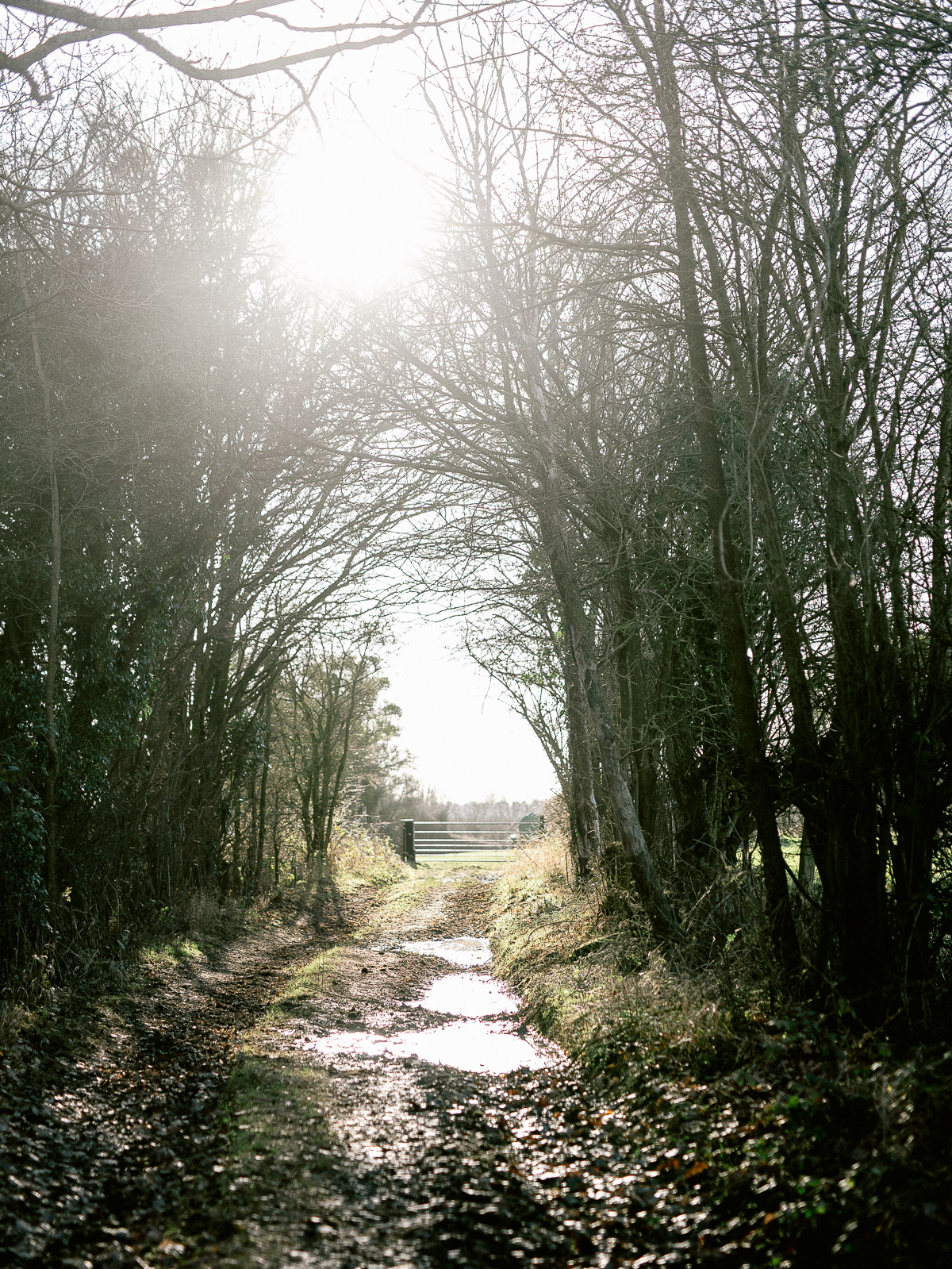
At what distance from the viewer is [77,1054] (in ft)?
19.4

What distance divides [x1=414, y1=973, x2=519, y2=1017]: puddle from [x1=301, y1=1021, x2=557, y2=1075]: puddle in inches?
23.6

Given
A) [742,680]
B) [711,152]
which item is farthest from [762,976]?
[711,152]

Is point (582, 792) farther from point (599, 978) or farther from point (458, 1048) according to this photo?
point (458, 1048)

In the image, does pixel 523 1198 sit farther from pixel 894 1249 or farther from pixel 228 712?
pixel 228 712

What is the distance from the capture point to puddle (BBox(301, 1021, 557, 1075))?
5.94m

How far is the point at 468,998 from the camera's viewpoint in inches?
323

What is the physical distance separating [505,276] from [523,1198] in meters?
6.75

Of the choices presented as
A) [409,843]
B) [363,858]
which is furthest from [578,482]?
[409,843]

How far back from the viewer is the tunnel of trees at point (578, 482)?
200 inches

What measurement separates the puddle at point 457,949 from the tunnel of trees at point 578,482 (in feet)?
5.79

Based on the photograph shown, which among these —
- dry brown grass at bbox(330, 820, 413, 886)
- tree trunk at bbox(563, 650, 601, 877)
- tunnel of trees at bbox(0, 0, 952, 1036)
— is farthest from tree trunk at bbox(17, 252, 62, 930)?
dry brown grass at bbox(330, 820, 413, 886)

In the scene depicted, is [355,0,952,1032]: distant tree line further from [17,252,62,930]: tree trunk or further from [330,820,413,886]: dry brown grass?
[330,820,413,886]: dry brown grass

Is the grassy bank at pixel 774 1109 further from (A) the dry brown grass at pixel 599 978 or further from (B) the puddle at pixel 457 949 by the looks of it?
(B) the puddle at pixel 457 949

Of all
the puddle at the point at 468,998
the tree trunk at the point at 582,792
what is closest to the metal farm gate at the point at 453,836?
the tree trunk at the point at 582,792
